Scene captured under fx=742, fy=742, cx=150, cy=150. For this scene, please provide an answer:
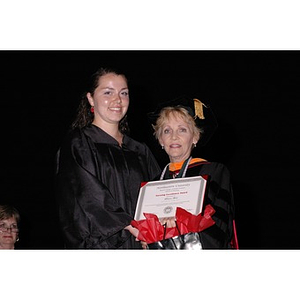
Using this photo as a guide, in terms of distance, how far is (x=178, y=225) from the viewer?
3.57 m

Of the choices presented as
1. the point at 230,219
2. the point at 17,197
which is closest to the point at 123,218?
the point at 230,219

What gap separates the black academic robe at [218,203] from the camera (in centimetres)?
367

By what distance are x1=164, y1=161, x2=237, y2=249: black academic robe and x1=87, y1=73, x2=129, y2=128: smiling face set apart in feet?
1.68

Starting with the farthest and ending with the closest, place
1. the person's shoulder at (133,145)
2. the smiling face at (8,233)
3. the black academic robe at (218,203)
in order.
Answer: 1. the smiling face at (8,233)
2. the person's shoulder at (133,145)
3. the black academic robe at (218,203)

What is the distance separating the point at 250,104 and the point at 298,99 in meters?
0.42

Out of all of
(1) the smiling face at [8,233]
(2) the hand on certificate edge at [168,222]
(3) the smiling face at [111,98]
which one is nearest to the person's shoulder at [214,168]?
(2) the hand on certificate edge at [168,222]

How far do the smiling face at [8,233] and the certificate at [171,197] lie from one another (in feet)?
4.64

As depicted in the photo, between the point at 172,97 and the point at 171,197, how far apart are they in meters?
2.85

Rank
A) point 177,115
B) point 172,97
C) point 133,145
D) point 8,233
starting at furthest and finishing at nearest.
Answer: point 172,97 < point 8,233 < point 133,145 < point 177,115

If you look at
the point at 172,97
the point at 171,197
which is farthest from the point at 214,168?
the point at 172,97

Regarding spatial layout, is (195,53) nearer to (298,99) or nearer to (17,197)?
(298,99)

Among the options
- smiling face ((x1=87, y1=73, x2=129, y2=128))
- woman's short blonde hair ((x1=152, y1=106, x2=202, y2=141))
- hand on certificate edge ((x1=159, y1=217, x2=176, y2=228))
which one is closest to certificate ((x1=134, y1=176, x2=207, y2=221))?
hand on certificate edge ((x1=159, y1=217, x2=176, y2=228))

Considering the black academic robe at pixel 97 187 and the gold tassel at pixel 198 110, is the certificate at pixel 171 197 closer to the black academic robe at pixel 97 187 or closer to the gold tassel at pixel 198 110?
the black academic robe at pixel 97 187

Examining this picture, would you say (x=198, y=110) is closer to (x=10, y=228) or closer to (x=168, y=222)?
(x=168, y=222)
